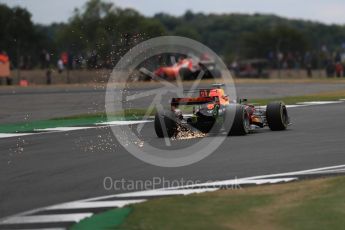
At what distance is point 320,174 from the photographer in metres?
Result: 11.0

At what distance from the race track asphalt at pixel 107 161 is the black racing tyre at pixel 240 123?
0.18 meters

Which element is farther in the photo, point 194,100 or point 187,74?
point 187,74

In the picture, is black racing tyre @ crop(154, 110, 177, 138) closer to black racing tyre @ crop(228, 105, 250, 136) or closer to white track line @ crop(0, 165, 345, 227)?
black racing tyre @ crop(228, 105, 250, 136)

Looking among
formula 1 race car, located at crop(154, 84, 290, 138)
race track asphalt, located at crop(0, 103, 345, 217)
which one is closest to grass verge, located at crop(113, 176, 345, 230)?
race track asphalt, located at crop(0, 103, 345, 217)

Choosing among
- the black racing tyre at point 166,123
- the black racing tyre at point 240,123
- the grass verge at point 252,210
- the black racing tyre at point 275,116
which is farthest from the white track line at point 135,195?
the black racing tyre at point 275,116

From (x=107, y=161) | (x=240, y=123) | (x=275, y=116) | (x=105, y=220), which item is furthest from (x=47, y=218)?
(x=275, y=116)

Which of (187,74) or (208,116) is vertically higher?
(208,116)

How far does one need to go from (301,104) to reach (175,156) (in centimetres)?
1376

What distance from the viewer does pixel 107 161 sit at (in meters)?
12.8

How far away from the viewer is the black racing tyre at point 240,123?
15.3 meters

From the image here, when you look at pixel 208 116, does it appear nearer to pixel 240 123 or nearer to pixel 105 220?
pixel 240 123

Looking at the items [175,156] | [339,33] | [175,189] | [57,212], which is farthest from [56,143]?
[339,33]

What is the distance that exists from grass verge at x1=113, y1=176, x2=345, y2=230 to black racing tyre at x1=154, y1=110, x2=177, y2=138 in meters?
5.93

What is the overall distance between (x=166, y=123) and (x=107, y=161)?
3.12 metres
